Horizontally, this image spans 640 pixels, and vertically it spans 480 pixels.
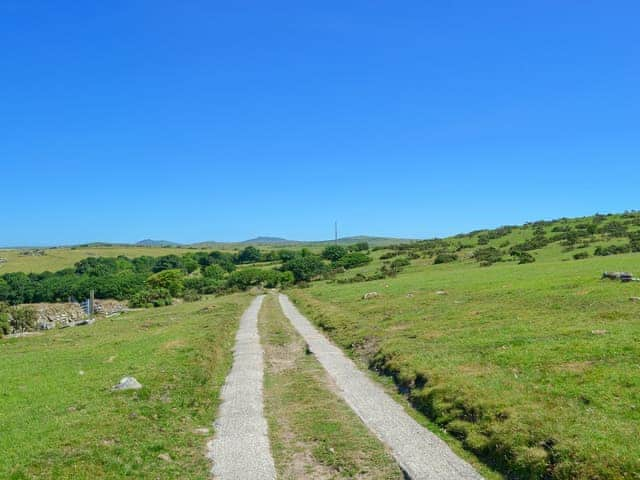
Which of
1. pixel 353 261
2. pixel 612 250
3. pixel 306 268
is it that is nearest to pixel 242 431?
pixel 612 250

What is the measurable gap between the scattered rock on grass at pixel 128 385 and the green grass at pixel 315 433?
5.32 m

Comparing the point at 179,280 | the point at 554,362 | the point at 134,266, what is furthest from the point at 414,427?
the point at 134,266

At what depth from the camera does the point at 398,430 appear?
15.5 m

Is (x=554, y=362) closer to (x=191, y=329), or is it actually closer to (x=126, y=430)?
(x=126, y=430)

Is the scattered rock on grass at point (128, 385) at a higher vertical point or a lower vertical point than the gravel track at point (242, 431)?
higher

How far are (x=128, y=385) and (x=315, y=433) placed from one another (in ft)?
29.2

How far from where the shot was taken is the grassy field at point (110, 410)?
1310 cm

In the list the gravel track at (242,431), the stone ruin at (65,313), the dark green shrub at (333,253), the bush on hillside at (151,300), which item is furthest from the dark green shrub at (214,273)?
the gravel track at (242,431)

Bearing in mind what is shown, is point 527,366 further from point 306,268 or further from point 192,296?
point 306,268

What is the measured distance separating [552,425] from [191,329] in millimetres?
30794

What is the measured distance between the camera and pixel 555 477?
11.4 metres

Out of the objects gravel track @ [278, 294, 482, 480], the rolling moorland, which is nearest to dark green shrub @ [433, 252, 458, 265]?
the rolling moorland

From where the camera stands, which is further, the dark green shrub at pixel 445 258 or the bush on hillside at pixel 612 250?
the dark green shrub at pixel 445 258

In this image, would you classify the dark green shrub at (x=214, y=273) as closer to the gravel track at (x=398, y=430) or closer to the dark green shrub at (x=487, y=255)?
the dark green shrub at (x=487, y=255)
